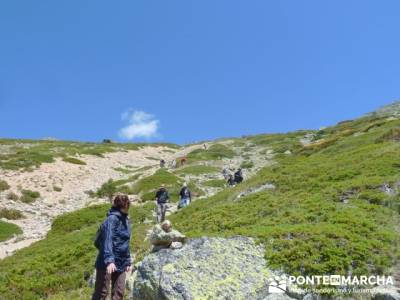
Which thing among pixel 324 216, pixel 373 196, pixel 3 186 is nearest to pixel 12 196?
pixel 3 186

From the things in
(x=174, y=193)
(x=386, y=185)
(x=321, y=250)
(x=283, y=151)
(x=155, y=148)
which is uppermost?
(x=155, y=148)

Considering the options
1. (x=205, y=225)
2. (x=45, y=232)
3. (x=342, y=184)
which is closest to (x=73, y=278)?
(x=205, y=225)

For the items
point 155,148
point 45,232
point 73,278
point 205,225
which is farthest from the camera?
point 155,148

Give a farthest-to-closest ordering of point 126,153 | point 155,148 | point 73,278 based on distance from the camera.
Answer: point 155,148, point 126,153, point 73,278

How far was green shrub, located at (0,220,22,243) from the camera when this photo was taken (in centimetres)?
3129

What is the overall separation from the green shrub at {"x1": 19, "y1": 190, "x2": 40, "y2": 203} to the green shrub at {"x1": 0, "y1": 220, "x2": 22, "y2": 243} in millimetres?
7833

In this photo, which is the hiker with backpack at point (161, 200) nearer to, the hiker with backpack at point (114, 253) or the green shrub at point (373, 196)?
the green shrub at point (373, 196)

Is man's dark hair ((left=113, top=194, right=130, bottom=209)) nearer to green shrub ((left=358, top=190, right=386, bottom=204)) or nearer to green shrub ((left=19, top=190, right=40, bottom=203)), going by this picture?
green shrub ((left=358, top=190, right=386, bottom=204))

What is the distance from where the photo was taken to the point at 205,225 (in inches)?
821

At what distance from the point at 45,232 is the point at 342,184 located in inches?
787

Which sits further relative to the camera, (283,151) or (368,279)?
(283,151)

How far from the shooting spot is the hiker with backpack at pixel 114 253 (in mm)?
9875

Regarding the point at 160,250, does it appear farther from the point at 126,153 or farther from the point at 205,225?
the point at 126,153

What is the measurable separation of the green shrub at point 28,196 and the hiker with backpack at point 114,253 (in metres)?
33.1
